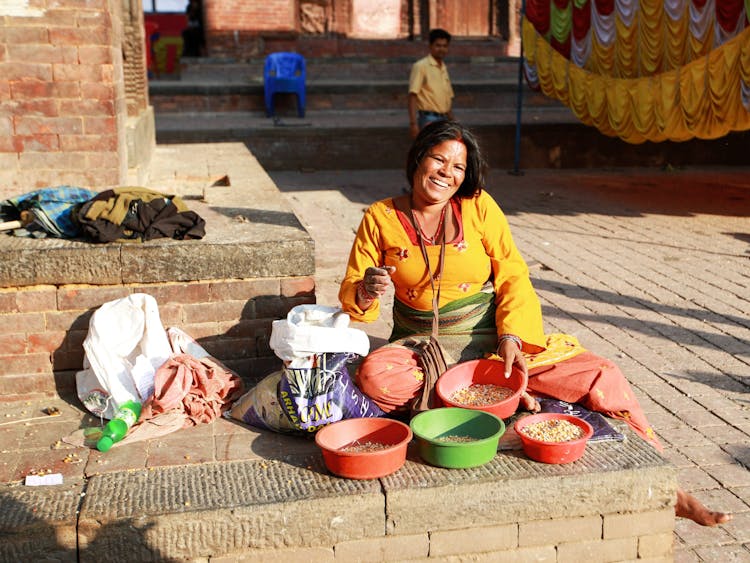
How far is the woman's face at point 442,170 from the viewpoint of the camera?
3.49 m

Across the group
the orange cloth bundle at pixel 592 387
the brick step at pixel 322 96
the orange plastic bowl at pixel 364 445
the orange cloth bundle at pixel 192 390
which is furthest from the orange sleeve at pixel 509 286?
the brick step at pixel 322 96

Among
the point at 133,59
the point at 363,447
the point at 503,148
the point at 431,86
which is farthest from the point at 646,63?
the point at 363,447

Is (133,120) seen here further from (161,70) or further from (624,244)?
(161,70)

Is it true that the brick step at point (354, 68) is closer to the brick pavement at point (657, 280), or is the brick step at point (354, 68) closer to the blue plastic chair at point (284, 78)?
the blue plastic chair at point (284, 78)

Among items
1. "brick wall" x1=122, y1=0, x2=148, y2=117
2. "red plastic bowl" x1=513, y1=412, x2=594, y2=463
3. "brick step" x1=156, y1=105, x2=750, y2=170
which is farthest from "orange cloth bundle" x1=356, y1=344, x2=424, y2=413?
"brick step" x1=156, y1=105, x2=750, y2=170

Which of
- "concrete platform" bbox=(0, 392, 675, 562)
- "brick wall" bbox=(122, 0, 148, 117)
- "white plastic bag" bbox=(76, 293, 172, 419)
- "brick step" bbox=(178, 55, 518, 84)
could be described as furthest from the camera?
"brick step" bbox=(178, 55, 518, 84)

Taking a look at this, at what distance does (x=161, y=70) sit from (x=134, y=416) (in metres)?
24.3

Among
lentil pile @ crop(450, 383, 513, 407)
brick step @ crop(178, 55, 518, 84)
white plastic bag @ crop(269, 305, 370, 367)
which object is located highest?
brick step @ crop(178, 55, 518, 84)

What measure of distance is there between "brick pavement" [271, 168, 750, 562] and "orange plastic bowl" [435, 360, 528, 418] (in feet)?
2.76

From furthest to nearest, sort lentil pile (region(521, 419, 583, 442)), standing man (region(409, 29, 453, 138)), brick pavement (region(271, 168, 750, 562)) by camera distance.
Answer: standing man (region(409, 29, 453, 138)) < brick pavement (region(271, 168, 750, 562)) < lentil pile (region(521, 419, 583, 442))

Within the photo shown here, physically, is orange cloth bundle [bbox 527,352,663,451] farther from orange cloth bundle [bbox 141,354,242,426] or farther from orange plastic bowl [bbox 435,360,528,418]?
orange cloth bundle [bbox 141,354,242,426]

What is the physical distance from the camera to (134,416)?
137 inches

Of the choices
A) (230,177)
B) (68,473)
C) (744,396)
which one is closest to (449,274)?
(68,473)

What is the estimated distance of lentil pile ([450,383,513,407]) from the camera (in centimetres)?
332
